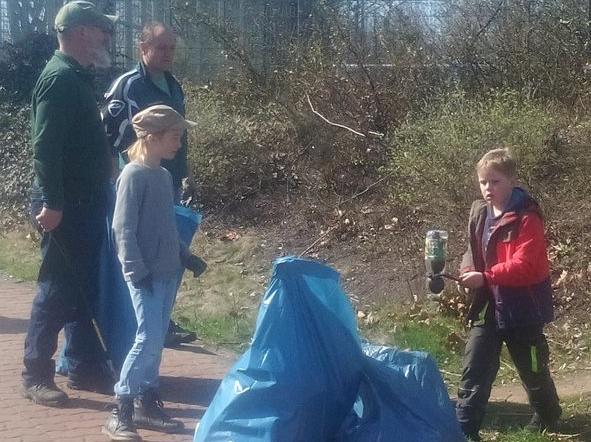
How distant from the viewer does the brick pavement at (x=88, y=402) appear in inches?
199

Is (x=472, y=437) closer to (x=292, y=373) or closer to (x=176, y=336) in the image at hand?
(x=292, y=373)

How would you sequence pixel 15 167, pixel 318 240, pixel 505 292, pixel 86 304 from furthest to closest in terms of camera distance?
pixel 15 167
pixel 318 240
pixel 86 304
pixel 505 292

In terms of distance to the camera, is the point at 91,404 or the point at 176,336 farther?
the point at 176,336

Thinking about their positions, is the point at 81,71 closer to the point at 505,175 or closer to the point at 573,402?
the point at 505,175

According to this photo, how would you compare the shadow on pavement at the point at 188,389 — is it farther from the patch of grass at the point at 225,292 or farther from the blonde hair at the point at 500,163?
the blonde hair at the point at 500,163

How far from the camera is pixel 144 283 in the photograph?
193 inches

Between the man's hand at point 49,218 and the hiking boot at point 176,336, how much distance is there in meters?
1.66

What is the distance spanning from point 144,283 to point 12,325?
287 cm

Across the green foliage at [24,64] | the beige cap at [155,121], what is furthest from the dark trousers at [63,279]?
the green foliage at [24,64]

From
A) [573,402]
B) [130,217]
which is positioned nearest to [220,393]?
[130,217]

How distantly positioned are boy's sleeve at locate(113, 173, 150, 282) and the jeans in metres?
0.09

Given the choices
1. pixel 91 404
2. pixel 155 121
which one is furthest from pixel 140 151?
pixel 91 404

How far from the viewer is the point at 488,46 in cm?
1012

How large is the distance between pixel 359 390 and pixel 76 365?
216cm
